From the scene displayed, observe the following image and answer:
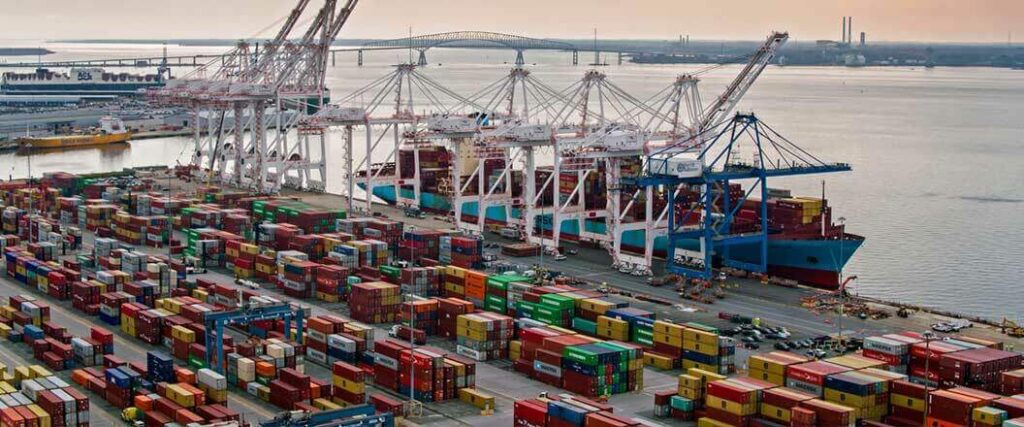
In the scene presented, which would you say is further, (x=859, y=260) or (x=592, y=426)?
(x=859, y=260)

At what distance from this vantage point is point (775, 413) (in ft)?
92.7

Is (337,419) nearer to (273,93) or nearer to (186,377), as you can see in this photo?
(186,377)

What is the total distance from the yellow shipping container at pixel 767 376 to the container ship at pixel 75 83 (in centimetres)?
12685

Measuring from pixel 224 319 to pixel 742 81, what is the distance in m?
31.3

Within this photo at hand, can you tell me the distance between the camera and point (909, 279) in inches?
2036

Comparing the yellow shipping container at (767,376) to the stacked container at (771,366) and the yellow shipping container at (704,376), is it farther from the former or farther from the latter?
the yellow shipping container at (704,376)

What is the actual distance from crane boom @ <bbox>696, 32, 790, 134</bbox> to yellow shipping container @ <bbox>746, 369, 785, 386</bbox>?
25473 millimetres

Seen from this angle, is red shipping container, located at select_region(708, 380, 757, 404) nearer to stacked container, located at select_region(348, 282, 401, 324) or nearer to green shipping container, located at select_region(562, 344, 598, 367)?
green shipping container, located at select_region(562, 344, 598, 367)

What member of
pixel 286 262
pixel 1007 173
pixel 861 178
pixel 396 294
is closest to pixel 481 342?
pixel 396 294

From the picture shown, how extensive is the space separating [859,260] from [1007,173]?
39.1 m

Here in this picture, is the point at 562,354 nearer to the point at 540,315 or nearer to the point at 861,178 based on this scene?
the point at 540,315

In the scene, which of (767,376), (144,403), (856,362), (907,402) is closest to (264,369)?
(144,403)

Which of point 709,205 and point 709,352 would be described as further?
point 709,205

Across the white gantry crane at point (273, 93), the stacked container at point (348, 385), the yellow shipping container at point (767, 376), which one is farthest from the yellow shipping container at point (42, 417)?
the white gantry crane at point (273, 93)
